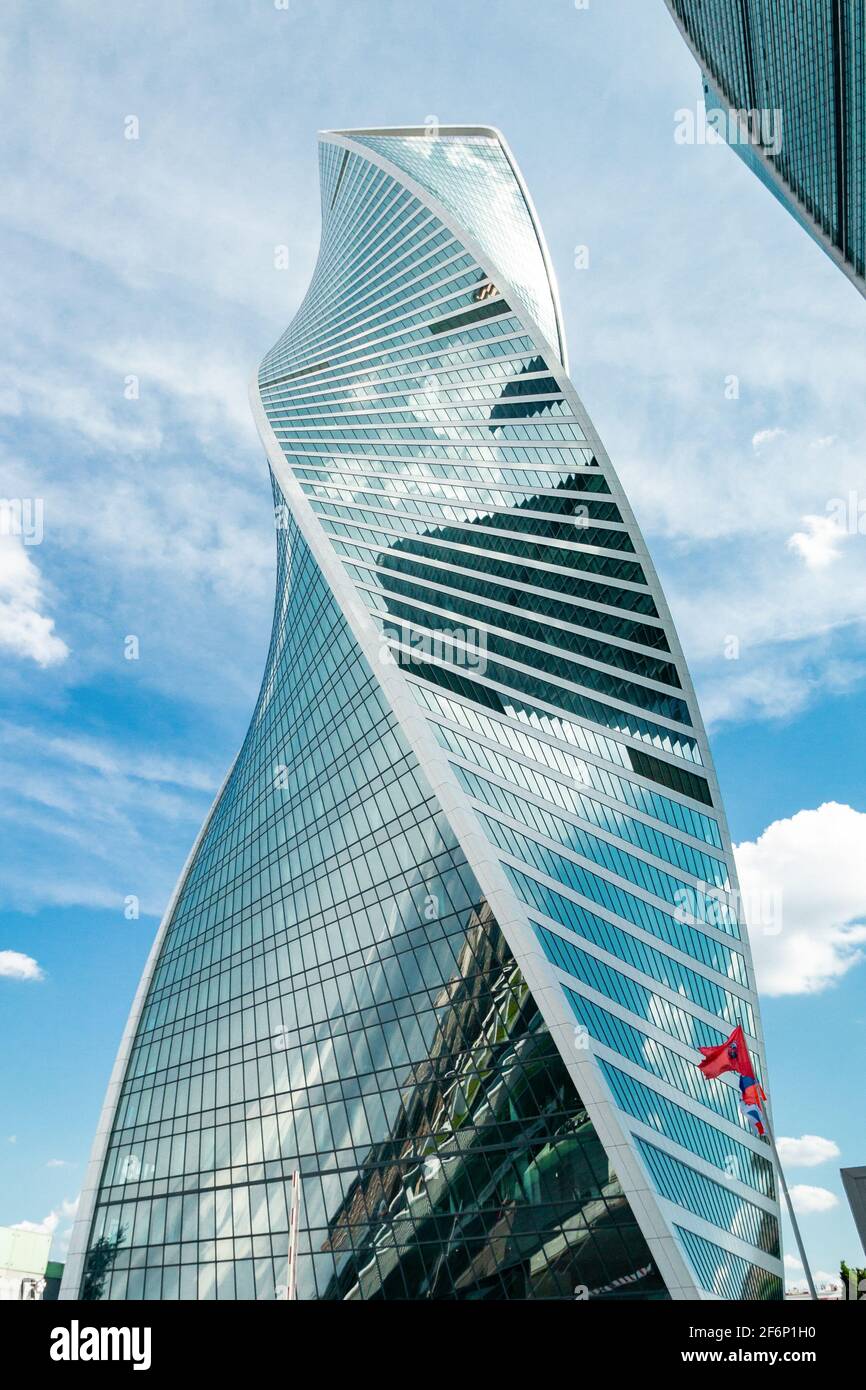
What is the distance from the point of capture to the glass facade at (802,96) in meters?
92.2

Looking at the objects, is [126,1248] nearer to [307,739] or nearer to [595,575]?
[307,739]

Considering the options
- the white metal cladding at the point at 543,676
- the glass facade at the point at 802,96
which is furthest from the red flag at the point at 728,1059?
the glass facade at the point at 802,96

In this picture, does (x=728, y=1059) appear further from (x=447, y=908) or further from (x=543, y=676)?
(x=543, y=676)

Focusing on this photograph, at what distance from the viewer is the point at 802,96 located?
105625 mm

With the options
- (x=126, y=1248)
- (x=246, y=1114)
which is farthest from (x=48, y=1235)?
(x=246, y=1114)

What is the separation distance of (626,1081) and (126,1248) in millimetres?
35832

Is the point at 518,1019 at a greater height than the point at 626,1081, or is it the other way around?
the point at 518,1019

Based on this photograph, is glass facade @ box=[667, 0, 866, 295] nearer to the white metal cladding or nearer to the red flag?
the white metal cladding

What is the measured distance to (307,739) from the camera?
73.9 metres

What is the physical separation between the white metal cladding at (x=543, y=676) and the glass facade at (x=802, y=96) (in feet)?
124

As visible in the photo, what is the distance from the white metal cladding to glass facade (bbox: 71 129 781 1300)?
1.08ft
